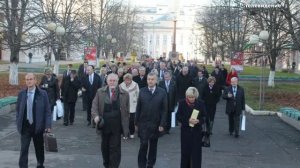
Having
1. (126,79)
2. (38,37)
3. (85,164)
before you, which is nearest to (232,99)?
(126,79)

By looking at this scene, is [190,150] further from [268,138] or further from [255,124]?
[255,124]

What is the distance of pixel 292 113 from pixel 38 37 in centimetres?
1573

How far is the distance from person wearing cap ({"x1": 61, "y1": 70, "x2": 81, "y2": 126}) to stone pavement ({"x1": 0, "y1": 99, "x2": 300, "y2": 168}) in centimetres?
32

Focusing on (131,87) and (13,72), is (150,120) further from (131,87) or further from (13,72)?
(13,72)

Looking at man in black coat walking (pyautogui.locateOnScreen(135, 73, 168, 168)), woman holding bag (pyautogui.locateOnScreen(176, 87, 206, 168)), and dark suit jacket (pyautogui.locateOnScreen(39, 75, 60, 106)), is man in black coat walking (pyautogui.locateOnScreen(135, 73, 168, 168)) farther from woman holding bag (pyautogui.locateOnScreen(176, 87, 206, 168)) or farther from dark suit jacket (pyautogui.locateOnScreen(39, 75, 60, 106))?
dark suit jacket (pyautogui.locateOnScreen(39, 75, 60, 106))

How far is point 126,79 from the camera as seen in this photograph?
1272 centimetres

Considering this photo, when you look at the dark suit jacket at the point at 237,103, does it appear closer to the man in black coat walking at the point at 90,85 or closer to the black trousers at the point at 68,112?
the man in black coat walking at the point at 90,85

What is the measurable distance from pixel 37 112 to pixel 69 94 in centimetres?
703

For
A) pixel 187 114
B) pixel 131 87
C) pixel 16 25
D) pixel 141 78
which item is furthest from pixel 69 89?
pixel 16 25

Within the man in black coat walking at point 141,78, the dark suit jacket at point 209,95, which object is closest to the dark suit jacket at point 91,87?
the man in black coat walking at point 141,78

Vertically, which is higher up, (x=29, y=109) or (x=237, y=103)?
(x=29, y=109)

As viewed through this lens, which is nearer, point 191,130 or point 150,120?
point 191,130

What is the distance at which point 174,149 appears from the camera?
12039 millimetres

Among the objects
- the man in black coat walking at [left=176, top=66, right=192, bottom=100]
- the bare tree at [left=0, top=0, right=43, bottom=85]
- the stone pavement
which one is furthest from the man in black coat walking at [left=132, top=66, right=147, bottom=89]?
the bare tree at [left=0, top=0, right=43, bottom=85]
